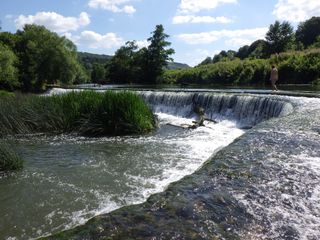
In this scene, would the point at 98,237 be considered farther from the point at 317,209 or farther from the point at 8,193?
the point at 8,193

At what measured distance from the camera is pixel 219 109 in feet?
70.2

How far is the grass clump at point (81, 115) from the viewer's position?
51.2 ft

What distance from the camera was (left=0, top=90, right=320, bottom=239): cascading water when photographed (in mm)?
4594

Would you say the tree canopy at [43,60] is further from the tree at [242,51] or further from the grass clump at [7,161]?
the tree at [242,51]

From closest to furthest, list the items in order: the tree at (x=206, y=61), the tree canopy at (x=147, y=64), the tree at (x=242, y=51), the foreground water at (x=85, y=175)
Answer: the foreground water at (x=85, y=175) → the tree canopy at (x=147, y=64) → the tree at (x=206, y=61) → the tree at (x=242, y=51)

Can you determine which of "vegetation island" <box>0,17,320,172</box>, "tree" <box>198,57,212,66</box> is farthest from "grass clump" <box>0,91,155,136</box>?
"tree" <box>198,57,212,66</box>

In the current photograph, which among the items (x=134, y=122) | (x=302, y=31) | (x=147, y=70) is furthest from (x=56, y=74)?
(x=302, y=31)

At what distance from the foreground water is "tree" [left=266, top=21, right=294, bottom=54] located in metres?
45.0

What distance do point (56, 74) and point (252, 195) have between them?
40177 mm

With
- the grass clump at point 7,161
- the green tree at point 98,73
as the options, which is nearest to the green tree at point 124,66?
the green tree at point 98,73

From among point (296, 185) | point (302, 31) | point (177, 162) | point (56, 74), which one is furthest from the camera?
point (302, 31)

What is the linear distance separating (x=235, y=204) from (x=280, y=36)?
184ft

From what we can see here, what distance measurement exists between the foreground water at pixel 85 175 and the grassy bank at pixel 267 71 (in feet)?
72.4

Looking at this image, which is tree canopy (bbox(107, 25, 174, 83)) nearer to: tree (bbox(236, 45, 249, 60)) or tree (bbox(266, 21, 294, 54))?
tree (bbox(266, 21, 294, 54))
